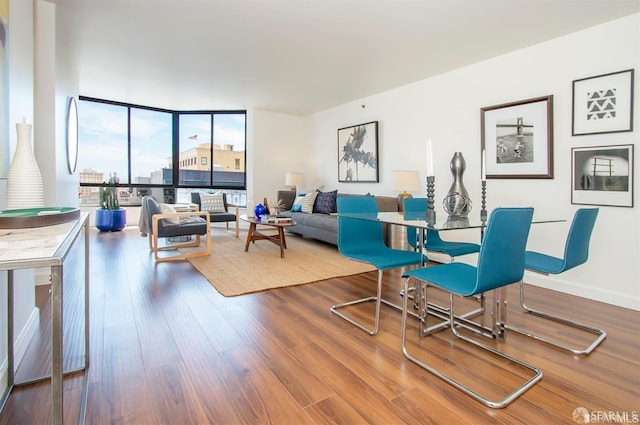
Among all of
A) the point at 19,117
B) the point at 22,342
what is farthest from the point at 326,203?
the point at 22,342

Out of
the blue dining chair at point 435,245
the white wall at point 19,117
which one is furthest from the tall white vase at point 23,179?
the blue dining chair at point 435,245

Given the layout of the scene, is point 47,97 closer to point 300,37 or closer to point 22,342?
point 22,342

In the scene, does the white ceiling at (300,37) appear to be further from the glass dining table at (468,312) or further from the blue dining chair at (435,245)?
the glass dining table at (468,312)

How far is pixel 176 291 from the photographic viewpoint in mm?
2941

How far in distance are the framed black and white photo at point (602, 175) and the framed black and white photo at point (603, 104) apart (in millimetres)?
179

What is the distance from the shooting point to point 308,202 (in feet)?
18.9

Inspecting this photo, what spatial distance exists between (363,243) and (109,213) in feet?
18.0

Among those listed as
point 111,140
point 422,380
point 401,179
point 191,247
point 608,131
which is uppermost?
point 111,140

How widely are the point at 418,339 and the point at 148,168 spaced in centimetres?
671

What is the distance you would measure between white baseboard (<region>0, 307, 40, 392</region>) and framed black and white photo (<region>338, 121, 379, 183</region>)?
4406mm

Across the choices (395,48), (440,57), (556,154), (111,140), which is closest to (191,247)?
(111,140)

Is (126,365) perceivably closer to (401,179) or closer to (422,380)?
(422,380)

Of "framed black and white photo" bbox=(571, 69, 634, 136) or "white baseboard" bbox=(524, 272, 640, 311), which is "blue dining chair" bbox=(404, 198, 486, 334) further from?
Result: "framed black and white photo" bbox=(571, 69, 634, 136)

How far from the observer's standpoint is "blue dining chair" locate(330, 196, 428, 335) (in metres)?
2.29
